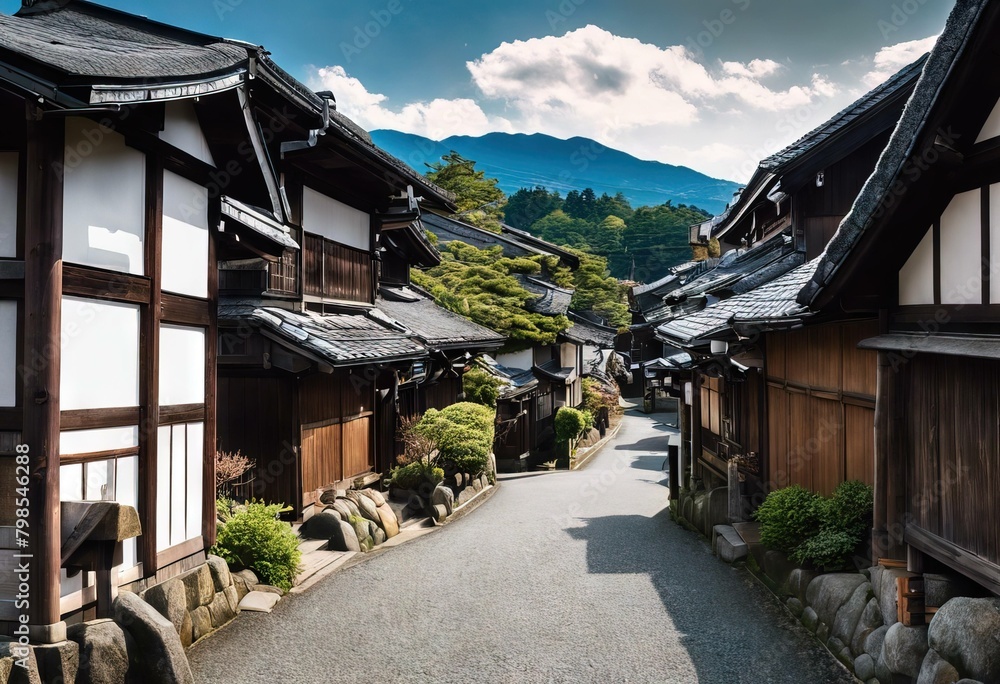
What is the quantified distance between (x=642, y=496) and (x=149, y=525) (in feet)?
52.5

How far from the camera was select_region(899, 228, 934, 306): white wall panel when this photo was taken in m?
6.50

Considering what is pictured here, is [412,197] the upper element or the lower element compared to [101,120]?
upper

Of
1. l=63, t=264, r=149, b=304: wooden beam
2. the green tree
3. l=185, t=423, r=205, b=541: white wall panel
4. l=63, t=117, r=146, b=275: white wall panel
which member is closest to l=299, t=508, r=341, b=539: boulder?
l=185, t=423, r=205, b=541: white wall panel

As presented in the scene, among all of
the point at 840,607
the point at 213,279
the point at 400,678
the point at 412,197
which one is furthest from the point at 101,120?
the point at 412,197

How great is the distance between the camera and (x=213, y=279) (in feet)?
28.6

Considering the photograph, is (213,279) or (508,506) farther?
(508,506)

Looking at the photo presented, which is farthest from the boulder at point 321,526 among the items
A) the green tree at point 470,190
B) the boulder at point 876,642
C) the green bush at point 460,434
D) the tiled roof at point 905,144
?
the green tree at point 470,190

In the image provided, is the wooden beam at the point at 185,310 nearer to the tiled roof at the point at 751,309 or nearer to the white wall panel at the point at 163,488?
the white wall panel at the point at 163,488

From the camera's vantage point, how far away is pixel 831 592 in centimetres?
783

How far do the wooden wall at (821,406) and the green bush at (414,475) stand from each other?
24.7 ft

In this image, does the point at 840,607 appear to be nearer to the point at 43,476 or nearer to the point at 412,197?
the point at 43,476

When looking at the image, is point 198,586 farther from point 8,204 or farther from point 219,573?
point 8,204

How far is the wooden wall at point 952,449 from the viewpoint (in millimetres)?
5762

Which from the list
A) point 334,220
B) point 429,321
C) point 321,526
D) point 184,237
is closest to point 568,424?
point 429,321
